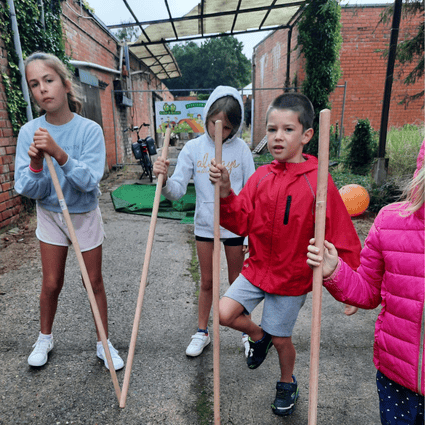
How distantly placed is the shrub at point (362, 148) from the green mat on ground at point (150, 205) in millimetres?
4442

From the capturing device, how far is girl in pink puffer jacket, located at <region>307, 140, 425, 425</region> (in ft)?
3.84

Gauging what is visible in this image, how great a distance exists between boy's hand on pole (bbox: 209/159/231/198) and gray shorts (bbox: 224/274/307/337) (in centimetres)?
50

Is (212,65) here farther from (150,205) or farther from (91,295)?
(91,295)

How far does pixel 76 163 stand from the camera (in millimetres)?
1843

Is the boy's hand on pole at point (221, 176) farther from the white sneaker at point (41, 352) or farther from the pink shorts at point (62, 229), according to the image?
the white sneaker at point (41, 352)

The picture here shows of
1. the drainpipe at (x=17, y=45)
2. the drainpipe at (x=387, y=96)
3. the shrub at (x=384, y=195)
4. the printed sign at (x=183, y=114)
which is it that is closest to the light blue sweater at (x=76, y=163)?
the drainpipe at (x=17, y=45)

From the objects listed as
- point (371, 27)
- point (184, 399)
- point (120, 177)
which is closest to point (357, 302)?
point (184, 399)

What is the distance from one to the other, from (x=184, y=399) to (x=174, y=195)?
118 centimetres

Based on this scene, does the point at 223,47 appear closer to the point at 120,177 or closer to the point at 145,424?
the point at 120,177

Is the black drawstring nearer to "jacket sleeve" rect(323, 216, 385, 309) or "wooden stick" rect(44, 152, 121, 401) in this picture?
"jacket sleeve" rect(323, 216, 385, 309)

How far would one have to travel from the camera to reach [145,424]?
5.72 ft

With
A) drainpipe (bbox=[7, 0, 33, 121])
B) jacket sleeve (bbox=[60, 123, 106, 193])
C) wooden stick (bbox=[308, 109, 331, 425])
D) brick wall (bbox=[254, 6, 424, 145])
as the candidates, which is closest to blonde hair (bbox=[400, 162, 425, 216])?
wooden stick (bbox=[308, 109, 331, 425])

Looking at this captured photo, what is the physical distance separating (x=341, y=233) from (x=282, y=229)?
28 centimetres

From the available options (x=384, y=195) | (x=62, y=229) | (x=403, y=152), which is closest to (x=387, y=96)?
(x=403, y=152)
